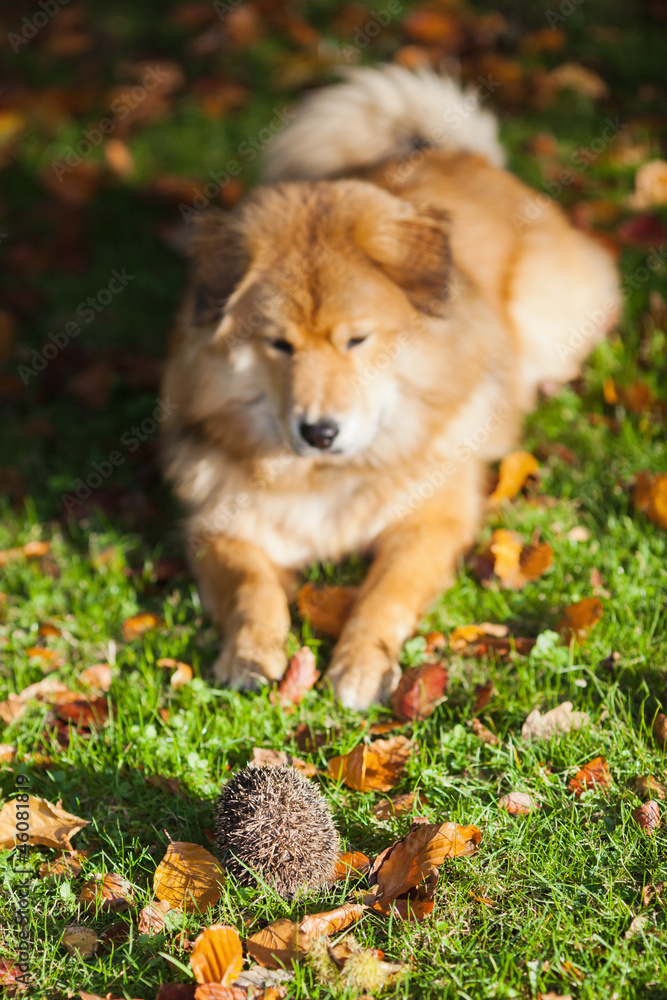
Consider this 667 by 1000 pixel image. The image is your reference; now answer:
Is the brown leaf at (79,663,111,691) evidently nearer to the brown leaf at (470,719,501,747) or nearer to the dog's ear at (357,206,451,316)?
the brown leaf at (470,719,501,747)

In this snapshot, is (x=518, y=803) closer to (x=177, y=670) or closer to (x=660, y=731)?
(x=660, y=731)

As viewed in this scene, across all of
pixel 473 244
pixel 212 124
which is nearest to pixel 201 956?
pixel 473 244

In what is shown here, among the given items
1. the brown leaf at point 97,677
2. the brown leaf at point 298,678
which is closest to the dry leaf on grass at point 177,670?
the brown leaf at point 97,677

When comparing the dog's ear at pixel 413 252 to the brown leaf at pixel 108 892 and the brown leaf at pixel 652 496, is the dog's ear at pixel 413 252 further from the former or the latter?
the brown leaf at pixel 108 892

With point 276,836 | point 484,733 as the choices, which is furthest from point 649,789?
point 276,836

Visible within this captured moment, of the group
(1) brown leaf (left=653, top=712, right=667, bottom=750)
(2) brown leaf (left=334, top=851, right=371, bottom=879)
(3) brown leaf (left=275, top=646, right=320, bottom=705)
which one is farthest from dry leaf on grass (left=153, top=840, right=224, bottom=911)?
(1) brown leaf (left=653, top=712, right=667, bottom=750)

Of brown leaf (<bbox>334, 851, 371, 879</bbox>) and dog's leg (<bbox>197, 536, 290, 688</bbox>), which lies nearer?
brown leaf (<bbox>334, 851, 371, 879</bbox>)

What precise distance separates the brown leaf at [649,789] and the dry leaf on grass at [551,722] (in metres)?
0.21

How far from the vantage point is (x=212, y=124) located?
5828mm

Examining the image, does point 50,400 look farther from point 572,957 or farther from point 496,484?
point 572,957

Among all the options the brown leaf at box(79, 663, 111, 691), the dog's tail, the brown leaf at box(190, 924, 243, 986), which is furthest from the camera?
the dog's tail

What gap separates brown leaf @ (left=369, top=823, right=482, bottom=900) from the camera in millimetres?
1969

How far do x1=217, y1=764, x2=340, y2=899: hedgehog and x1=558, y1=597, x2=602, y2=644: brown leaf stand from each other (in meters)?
1.00

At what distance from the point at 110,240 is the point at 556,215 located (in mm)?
2646
